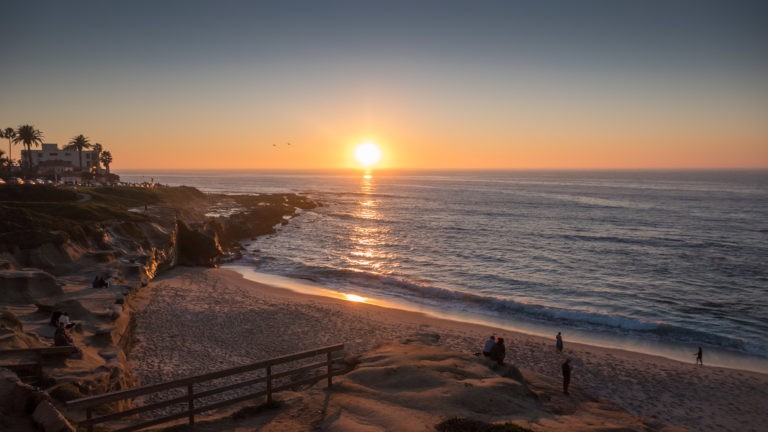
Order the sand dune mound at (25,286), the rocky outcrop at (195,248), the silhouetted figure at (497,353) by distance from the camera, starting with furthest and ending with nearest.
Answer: the rocky outcrop at (195,248), the sand dune mound at (25,286), the silhouetted figure at (497,353)

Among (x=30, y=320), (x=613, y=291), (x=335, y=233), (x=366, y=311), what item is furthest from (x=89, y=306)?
(x=335, y=233)

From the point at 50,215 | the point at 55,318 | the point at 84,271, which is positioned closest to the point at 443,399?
the point at 55,318

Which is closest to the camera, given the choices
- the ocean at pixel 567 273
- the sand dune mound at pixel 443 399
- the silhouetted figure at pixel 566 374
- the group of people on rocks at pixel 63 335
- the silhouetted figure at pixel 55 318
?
the sand dune mound at pixel 443 399

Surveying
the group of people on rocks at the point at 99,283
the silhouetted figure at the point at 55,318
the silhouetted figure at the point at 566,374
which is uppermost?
the silhouetted figure at the point at 55,318

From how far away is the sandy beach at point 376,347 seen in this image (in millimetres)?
18516

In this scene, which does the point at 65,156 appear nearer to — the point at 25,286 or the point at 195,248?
the point at 195,248

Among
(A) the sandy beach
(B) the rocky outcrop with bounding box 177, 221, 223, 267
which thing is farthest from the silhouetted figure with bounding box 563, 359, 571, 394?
(B) the rocky outcrop with bounding box 177, 221, 223, 267

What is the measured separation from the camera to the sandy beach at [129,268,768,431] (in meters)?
18.5

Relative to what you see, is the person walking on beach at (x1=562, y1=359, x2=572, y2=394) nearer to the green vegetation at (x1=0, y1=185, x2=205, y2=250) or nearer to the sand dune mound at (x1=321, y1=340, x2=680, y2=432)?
the sand dune mound at (x1=321, y1=340, x2=680, y2=432)

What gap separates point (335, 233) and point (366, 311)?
1544 inches

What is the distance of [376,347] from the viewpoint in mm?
18844

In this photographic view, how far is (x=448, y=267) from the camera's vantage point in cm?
4519

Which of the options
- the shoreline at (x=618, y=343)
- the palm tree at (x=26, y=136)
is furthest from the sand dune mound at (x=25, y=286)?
the palm tree at (x=26, y=136)

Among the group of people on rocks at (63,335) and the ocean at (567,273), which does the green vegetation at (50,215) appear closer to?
the ocean at (567,273)
